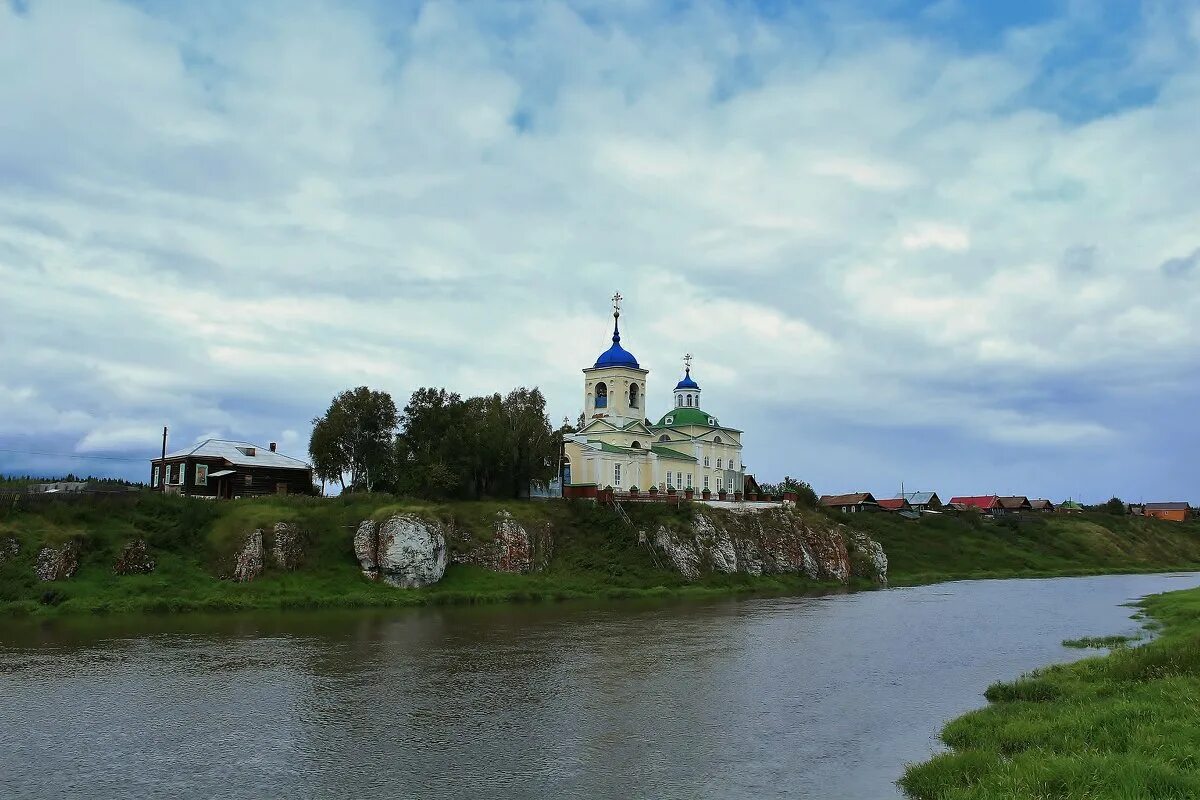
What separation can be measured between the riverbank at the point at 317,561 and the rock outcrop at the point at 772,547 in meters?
0.55

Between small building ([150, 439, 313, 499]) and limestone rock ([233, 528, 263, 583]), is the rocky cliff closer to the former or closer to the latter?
limestone rock ([233, 528, 263, 583])

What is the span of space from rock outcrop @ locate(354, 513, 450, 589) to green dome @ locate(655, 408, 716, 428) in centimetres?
3737

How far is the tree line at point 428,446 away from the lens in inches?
2899

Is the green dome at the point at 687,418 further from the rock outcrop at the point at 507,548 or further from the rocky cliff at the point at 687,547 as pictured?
the rock outcrop at the point at 507,548

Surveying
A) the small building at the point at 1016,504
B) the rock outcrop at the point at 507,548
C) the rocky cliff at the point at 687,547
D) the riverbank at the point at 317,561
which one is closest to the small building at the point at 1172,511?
the small building at the point at 1016,504

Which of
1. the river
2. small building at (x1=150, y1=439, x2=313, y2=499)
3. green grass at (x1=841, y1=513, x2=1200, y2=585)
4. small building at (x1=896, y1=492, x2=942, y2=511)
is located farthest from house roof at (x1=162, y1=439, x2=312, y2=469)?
small building at (x1=896, y1=492, x2=942, y2=511)

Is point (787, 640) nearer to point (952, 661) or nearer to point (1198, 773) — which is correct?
point (952, 661)

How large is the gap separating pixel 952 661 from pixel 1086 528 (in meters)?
100

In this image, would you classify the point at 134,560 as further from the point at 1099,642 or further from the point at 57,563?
the point at 1099,642

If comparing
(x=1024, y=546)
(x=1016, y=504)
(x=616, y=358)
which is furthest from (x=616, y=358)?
(x=1016, y=504)

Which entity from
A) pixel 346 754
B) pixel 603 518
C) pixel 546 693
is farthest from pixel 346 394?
pixel 346 754

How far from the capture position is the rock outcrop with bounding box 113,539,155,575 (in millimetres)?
53312

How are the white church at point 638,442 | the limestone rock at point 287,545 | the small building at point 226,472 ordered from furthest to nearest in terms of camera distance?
the white church at point 638,442
the small building at point 226,472
the limestone rock at point 287,545

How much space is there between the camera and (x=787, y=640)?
43531 mm
